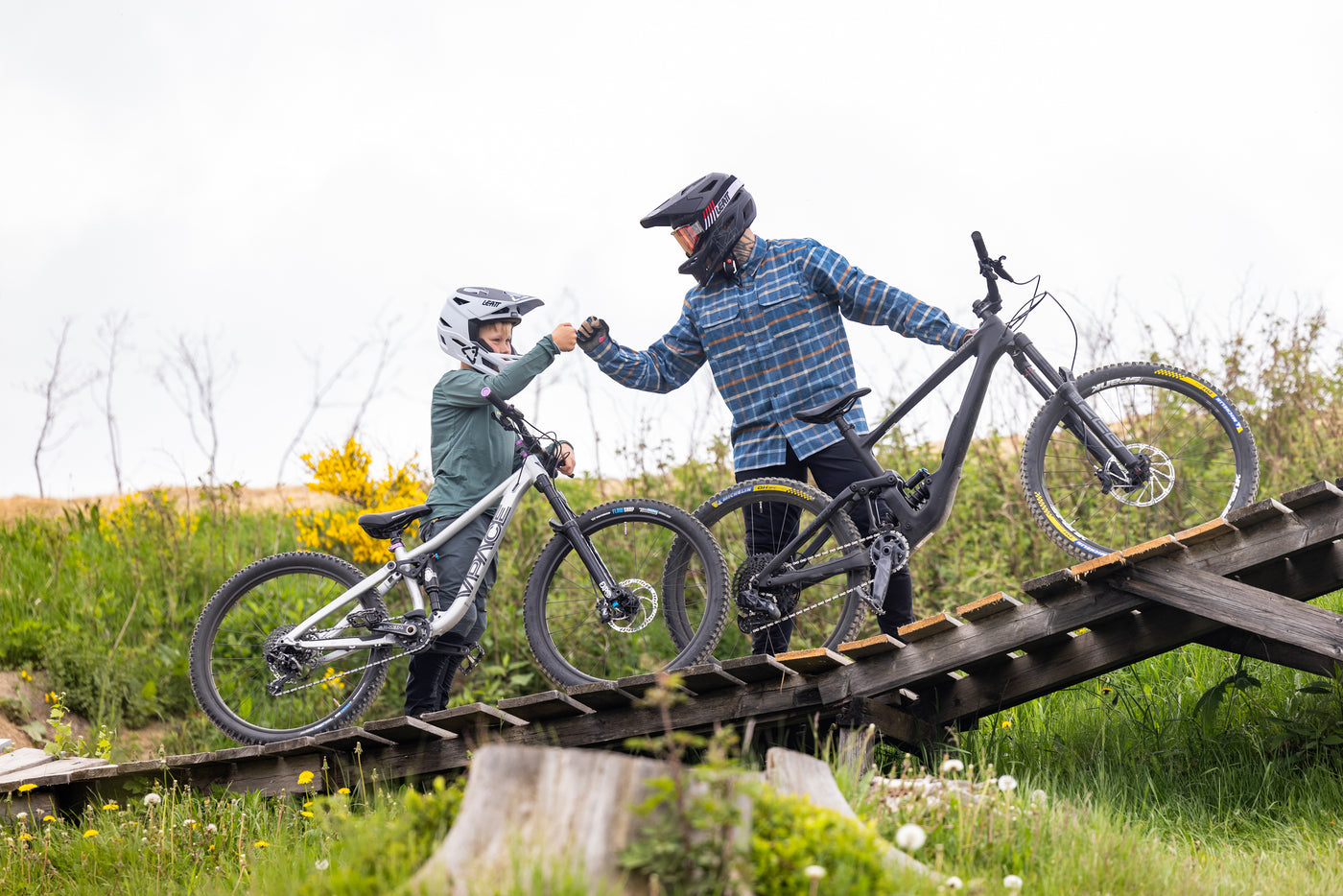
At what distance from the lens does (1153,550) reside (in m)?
4.41

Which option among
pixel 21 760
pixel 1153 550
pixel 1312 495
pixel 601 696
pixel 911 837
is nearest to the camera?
pixel 911 837

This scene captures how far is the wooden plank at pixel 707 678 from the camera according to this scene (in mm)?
4457

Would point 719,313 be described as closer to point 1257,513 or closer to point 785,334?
point 785,334

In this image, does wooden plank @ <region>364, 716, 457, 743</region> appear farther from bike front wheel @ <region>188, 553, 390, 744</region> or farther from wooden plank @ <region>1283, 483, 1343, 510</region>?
wooden plank @ <region>1283, 483, 1343, 510</region>

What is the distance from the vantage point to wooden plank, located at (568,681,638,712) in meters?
4.52

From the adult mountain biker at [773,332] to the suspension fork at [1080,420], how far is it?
0.38 m

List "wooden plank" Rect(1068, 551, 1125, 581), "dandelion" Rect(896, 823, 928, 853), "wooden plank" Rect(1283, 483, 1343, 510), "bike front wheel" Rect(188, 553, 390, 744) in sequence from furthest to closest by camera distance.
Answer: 1. "bike front wheel" Rect(188, 553, 390, 744)
2. "wooden plank" Rect(1068, 551, 1125, 581)
3. "wooden plank" Rect(1283, 483, 1343, 510)
4. "dandelion" Rect(896, 823, 928, 853)

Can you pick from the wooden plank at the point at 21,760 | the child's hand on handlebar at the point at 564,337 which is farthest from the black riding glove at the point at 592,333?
the wooden plank at the point at 21,760

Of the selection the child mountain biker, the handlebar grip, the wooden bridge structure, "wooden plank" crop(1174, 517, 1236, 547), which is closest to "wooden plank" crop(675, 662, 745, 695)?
the wooden bridge structure

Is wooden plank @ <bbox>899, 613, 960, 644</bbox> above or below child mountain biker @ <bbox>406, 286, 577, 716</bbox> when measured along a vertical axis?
below

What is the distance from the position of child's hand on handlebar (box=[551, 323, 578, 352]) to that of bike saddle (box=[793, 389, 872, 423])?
1.07m

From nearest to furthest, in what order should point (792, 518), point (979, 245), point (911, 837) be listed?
point (911, 837) → point (979, 245) → point (792, 518)

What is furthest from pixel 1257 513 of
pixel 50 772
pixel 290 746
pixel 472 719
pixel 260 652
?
pixel 50 772

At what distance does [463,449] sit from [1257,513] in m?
3.38
